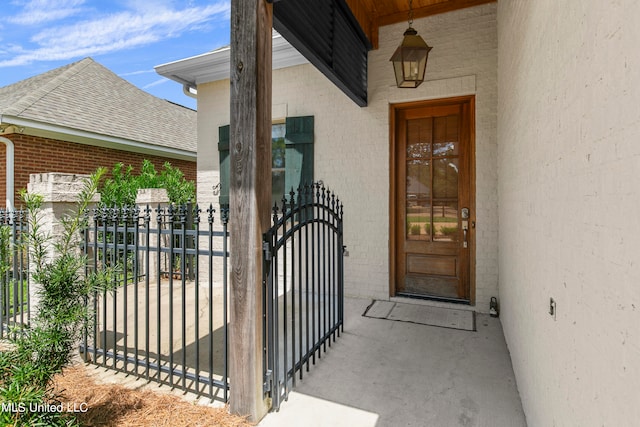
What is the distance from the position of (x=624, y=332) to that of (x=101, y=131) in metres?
8.68

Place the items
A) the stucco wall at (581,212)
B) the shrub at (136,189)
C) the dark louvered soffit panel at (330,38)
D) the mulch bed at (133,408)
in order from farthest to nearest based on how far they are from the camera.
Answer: the shrub at (136,189)
the dark louvered soffit panel at (330,38)
the mulch bed at (133,408)
the stucco wall at (581,212)

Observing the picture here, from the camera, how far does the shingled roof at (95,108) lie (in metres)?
6.49

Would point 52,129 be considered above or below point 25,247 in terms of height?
above

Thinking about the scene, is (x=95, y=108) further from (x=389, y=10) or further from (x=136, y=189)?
(x=389, y=10)

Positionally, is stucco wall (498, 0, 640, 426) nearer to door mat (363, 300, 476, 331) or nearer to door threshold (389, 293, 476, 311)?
door mat (363, 300, 476, 331)

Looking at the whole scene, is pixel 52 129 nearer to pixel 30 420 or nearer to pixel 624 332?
pixel 30 420

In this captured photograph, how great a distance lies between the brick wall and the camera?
20.6 ft

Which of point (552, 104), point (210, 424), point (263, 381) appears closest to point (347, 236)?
point (263, 381)

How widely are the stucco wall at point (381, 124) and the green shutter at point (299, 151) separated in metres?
0.12

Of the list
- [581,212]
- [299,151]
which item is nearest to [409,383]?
[581,212]

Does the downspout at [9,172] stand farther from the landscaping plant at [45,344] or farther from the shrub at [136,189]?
the landscaping plant at [45,344]

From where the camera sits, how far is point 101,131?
23.6 ft

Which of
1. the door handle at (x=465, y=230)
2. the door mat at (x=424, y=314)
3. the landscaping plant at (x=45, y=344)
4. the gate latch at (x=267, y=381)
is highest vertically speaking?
the door handle at (x=465, y=230)

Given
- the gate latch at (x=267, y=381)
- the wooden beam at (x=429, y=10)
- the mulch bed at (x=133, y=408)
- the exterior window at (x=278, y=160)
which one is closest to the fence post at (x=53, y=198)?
the mulch bed at (x=133, y=408)
